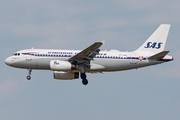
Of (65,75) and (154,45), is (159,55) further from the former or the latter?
(65,75)

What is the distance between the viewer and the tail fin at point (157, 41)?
54844 mm

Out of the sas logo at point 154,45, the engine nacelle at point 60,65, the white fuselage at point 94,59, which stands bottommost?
the engine nacelle at point 60,65

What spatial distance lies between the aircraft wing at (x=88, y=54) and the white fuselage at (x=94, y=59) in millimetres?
1379

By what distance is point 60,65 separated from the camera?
50031 millimetres

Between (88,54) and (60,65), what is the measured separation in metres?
3.96

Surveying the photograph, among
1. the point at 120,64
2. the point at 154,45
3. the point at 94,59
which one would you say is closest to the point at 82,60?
the point at 94,59

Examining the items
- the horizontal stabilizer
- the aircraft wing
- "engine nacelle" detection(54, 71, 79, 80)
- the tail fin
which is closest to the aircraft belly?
the horizontal stabilizer

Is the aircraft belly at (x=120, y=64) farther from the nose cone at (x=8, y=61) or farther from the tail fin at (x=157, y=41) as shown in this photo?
the nose cone at (x=8, y=61)

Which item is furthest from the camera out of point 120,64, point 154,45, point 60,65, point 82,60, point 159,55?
point 154,45

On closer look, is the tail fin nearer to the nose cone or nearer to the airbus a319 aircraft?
the airbus a319 aircraft

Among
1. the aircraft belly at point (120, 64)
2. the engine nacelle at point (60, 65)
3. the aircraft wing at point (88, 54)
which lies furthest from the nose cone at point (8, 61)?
the aircraft belly at point (120, 64)

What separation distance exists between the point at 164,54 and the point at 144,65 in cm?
330

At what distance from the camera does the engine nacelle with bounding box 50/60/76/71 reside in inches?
1961

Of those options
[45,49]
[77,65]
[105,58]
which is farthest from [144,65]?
[45,49]
